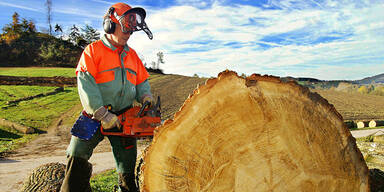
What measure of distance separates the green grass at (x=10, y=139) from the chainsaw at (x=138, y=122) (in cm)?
703

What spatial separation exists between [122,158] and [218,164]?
1.36 metres

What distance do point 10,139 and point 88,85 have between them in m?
8.69

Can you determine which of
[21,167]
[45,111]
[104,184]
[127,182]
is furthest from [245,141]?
[45,111]

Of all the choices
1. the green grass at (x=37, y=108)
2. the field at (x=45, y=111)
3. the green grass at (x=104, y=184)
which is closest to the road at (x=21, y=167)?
the field at (x=45, y=111)

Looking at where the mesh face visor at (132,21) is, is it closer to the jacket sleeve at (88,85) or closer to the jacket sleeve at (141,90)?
the jacket sleeve at (88,85)

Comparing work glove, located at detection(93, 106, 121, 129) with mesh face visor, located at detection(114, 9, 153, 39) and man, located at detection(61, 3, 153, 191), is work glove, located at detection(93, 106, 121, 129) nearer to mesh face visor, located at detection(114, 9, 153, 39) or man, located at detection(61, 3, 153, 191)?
man, located at detection(61, 3, 153, 191)

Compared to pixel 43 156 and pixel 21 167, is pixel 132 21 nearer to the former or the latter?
pixel 21 167

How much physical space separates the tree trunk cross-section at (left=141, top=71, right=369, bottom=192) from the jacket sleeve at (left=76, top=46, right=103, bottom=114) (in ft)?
2.93

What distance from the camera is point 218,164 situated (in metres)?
1.69

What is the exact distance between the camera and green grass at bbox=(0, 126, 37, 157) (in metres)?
8.04

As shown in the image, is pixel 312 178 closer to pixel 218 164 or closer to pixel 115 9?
pixel 218 164

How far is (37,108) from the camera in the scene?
13336 millimetres

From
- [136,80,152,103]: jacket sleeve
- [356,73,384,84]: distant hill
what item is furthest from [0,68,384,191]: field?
[356,73,384,84]: distant hill

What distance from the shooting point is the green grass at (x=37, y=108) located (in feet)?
37.0
